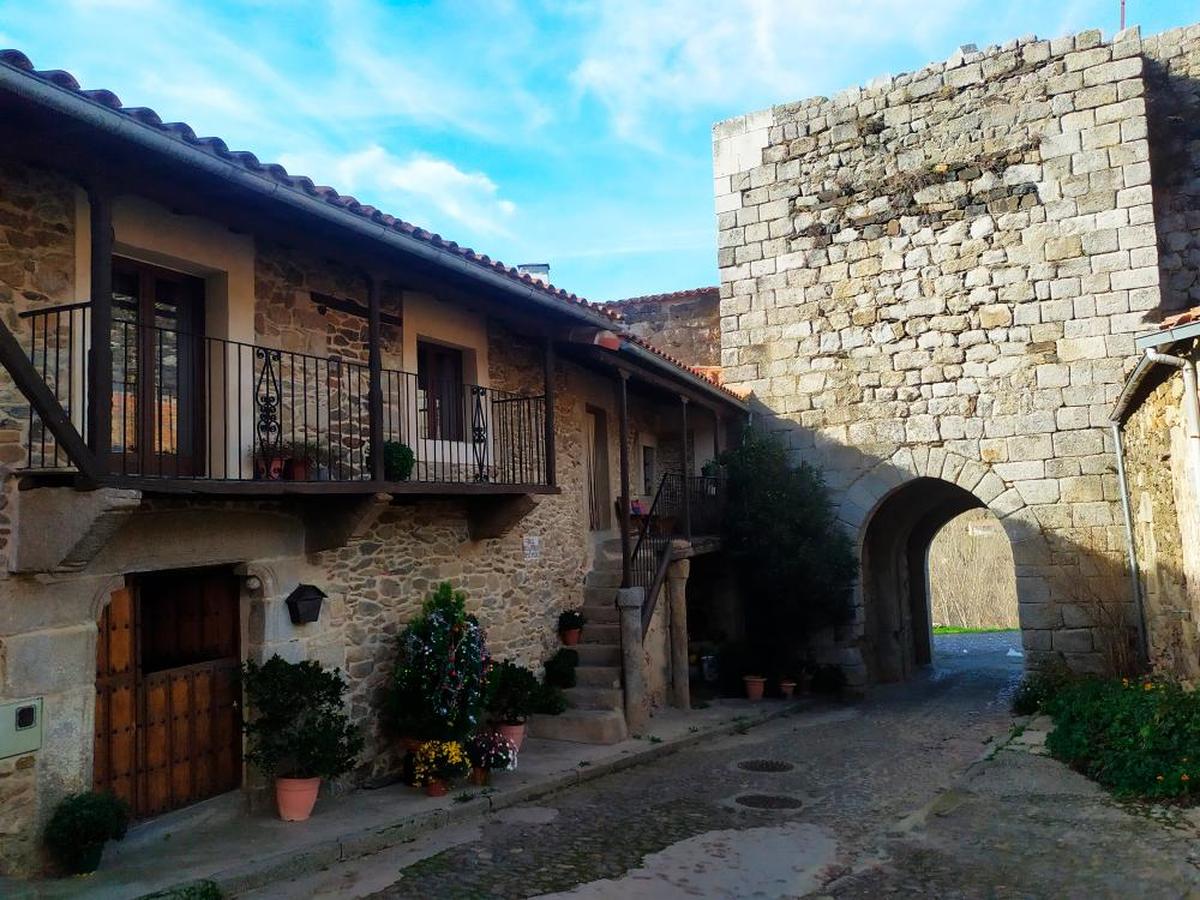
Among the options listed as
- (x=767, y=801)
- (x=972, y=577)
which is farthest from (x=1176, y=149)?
(x=972, y=577)

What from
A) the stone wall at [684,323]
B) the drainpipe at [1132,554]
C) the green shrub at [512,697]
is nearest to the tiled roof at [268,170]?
the green shrub at [512,697]

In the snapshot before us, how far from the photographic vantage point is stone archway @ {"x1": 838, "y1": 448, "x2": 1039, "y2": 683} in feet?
41.1

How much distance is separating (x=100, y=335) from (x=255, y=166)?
1.44m

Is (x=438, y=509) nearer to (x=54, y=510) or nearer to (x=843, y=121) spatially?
(x=54, y=510)

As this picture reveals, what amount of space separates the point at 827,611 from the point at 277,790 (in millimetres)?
8425

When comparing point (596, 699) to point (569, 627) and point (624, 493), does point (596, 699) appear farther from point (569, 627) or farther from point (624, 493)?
point (624, 493)

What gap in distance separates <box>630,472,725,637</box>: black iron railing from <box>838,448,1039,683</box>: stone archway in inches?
74.2

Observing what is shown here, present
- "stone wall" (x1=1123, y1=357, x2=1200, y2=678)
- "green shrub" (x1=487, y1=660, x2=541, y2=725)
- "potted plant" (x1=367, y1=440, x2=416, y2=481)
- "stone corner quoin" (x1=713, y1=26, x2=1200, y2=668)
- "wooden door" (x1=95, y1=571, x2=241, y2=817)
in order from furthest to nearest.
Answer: "stone corner quoin" (x1=713, y1=26, x2=1200, y2=668), "green shrub" (x1=487, y1=660, x2=541, y2=725), "stone wall" (x1=1123, y1=357, x2=1200, y2=678), "potted plant" (x1=367, y1=440, x2=416, y2=481), "wooden door" (x1=95, y1=571, x2=241, y2=817)

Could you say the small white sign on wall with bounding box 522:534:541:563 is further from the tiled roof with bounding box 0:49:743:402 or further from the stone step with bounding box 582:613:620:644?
the tiled roof with bounding box 0:49:743:402

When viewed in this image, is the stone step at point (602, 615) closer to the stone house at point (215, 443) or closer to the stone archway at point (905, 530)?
the stone house at point (215, 443)

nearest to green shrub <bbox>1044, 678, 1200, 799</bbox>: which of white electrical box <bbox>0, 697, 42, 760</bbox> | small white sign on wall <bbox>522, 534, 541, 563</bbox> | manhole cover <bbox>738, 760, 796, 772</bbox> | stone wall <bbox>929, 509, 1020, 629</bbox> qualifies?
manhole cover <bbox>738, 760, 796, 772</bbox>

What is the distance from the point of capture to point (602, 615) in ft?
36.5

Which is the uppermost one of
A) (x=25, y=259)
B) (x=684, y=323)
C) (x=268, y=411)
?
(x=684, y=323)

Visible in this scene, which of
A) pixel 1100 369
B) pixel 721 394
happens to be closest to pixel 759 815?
pixel 721 394
